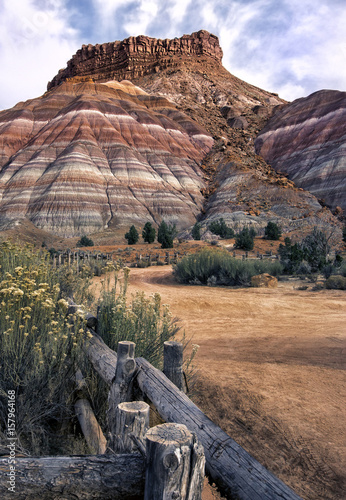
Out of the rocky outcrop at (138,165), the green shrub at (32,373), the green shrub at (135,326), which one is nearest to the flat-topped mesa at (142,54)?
the rocky outcrop at (138,165)

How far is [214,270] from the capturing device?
14.6m

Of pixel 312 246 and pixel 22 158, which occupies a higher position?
pixel 22 158

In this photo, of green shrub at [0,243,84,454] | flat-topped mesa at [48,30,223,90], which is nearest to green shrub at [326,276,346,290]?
green shrub at [0,243,84,454]

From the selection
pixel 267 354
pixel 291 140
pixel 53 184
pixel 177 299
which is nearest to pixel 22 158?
pixel 53 184

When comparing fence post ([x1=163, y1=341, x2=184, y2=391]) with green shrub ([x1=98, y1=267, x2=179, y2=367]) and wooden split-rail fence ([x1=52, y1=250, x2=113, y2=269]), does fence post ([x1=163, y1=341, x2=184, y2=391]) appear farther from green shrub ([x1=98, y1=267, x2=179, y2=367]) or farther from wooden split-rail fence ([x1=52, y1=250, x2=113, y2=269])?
wooden split-rail fence ([x1=52, y1=250, x2=113, y2=269])

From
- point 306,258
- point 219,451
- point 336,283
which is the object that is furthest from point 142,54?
point 219,451

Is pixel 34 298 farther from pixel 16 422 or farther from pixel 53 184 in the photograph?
pixel 53 184

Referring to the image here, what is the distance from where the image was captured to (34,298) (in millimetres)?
3482

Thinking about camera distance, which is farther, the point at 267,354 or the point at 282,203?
the point at 282,203

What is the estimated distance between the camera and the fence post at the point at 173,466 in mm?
1626

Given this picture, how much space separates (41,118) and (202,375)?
61896mm

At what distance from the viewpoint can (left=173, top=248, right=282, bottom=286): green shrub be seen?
46.2ft

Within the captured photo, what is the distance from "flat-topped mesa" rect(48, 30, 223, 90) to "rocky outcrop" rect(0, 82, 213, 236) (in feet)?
125

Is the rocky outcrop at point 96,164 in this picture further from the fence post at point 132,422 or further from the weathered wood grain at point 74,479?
the weathered wood grain at point 74,479
